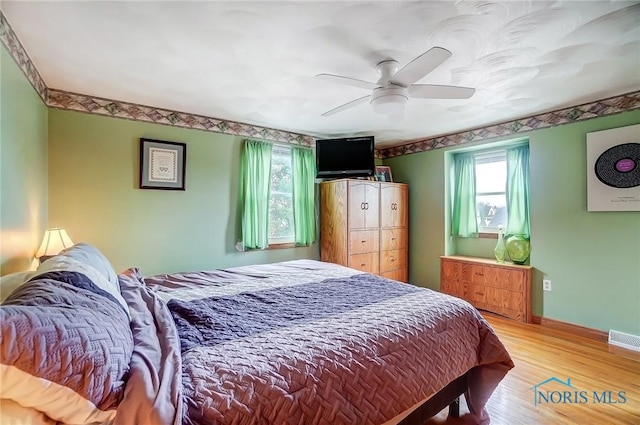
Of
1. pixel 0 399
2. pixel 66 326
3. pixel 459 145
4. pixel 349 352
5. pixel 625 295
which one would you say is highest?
pixel 459 145

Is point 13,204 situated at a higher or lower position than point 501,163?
lower

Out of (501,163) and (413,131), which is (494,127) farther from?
(413,131)

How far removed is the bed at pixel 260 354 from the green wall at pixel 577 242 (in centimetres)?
207

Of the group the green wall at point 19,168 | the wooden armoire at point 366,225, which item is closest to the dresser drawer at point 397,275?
the wooden armoire at point 366,225

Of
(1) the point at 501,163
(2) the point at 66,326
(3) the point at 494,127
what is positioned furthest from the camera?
(1) the point at 501,163

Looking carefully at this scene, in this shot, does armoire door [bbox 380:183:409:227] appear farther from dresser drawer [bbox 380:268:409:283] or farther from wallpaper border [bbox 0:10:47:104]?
wallpaper border [bbox 0:10:47:104]

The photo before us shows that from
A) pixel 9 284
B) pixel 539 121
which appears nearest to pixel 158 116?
pixel 9 284

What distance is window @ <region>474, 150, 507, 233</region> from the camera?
4.07 meters

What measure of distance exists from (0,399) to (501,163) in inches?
187

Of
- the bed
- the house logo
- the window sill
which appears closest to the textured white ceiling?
the bed

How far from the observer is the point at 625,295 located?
291cm

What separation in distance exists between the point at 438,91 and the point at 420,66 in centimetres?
39

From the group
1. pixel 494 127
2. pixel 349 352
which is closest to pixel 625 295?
pixel 494 127

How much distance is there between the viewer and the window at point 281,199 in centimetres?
402
